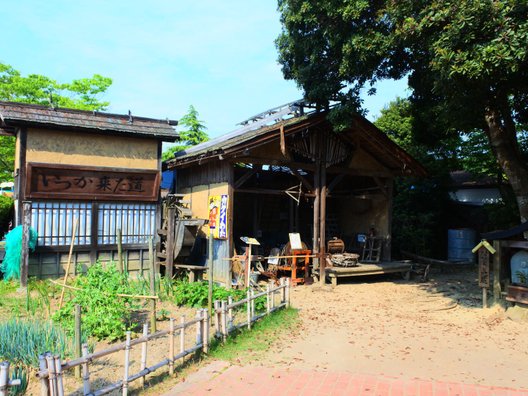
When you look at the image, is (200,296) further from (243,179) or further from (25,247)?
(25,247)

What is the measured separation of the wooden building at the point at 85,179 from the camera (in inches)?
432

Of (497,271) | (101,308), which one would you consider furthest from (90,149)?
(497,271)

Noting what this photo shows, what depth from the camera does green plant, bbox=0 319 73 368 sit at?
5570mm

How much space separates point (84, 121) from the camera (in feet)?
38.1

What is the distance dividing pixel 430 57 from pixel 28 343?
9876 mm

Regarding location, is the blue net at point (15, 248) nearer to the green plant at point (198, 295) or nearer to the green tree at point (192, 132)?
the green plant at point (198, 295)

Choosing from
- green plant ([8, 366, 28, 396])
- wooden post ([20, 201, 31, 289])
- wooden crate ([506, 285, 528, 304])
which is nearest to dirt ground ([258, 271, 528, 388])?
wooden crate ([506, 285, 528, 304])

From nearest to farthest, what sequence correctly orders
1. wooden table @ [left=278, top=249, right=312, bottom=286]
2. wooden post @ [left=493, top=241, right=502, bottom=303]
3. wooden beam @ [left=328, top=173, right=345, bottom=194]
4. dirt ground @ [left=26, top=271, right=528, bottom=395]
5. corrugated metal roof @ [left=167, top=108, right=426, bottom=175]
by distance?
dirt ground @ [left=26, top=271, right=528, bottom=395]
wooden post @ [left=493, top=241, right=502, bottom=303]
corrugated metal roof @ [left=167, top=108, right=426, bottom=175]
wooden table @ [left=278, top=249, right=312, bottom=286]
wooden beam @ [left=328, top=173, right=345, bottom=194]

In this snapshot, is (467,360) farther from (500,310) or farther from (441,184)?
(441,184)

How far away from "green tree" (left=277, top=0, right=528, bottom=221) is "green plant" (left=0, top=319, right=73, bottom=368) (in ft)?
26.5

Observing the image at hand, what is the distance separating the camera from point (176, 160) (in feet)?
46.2

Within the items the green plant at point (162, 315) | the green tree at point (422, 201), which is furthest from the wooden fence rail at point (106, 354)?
the green tree at point (422, 201)

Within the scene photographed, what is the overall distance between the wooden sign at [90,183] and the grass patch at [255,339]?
19.3 feet

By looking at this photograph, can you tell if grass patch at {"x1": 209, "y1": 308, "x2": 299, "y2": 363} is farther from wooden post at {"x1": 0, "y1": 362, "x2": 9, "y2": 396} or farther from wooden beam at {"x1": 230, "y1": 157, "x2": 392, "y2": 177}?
wooden beam at {"x1": 230, "y1": 157, "x2": 392, "y2": 177}
